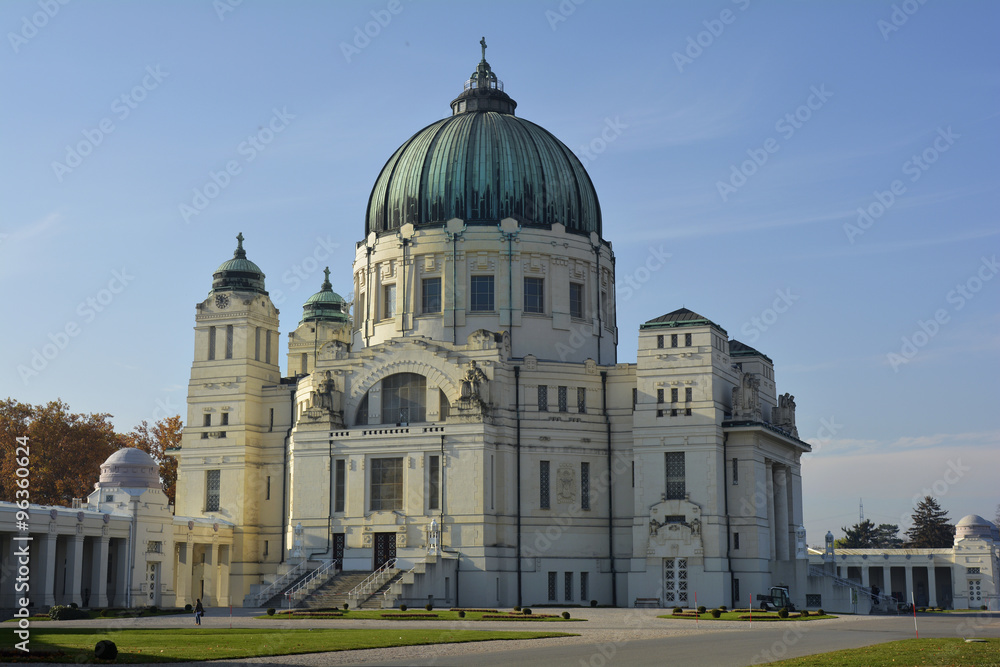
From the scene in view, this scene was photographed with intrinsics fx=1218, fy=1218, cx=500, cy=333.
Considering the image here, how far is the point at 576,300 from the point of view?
82.8m

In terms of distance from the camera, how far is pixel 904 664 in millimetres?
29562

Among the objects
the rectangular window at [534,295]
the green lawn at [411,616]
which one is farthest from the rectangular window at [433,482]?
the green lawn at [411,616]

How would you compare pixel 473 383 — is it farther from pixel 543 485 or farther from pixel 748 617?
pixel 748 617

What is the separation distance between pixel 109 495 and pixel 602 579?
2933 cm

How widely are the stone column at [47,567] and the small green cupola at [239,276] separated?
1002 inches

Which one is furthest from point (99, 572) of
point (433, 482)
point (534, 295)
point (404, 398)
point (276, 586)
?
point (534, 295)

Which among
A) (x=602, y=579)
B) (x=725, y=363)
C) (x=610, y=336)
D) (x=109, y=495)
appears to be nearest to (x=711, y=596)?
(x=602, y=579)

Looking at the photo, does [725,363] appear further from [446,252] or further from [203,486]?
[203,486]

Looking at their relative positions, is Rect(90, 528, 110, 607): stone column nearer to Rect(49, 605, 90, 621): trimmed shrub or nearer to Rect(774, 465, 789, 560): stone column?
Rect(49, 605, 90, 621): trimmed shrub

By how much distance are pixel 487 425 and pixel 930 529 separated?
7966 cm

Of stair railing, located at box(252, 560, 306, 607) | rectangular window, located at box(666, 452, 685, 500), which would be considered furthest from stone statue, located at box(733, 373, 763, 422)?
stair railing, located at box(252, 560, 306, 607)

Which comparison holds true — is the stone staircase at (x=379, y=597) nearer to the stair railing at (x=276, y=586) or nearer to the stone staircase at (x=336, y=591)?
the stone staircase at (x=336, y=591)

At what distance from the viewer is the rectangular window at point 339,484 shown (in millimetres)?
74312

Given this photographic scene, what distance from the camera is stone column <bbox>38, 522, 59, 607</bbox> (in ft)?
198
